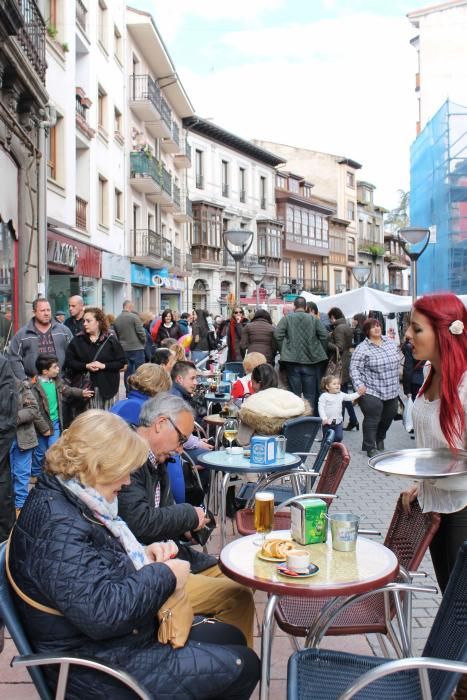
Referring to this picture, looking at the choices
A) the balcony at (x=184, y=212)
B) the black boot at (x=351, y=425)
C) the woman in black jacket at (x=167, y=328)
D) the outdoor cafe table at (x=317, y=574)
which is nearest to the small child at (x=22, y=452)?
the outdoor cafe table at (x=317, y=574)

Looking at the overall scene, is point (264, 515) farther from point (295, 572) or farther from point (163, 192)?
point (163, 192)

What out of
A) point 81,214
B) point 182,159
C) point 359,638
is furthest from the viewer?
point 182,159

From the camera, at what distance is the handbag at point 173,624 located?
8.69 feet

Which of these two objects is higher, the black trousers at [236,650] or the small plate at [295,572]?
the small plate at [295,572]

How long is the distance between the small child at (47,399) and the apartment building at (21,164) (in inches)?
105

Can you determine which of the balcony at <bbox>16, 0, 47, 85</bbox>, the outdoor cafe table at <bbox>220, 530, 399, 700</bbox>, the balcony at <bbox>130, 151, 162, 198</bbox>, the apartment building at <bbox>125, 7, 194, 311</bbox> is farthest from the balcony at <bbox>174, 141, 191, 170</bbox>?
the outdoor cafe table at <bbox>220, 530, 399, 700</bbox>

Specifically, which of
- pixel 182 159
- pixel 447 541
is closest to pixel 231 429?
pixel 447 541

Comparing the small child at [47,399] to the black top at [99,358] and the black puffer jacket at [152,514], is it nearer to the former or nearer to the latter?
the black top at [99,358]

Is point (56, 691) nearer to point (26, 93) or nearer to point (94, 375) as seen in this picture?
point (94, 375)

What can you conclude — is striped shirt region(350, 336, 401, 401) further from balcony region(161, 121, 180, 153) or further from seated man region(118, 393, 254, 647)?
balcony region(161, 121, 180, 153)

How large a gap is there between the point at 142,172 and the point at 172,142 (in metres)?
7.25

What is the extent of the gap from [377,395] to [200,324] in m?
10.1

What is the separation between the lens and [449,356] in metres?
3.29

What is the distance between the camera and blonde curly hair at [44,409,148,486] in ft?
8.55
